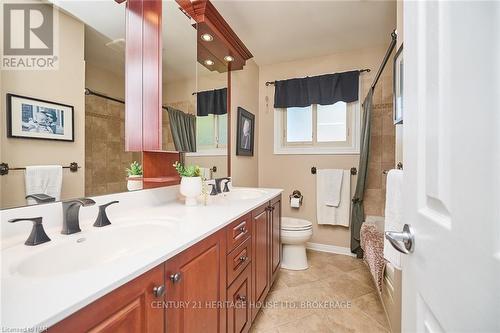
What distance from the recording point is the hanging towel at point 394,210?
3.62 ft

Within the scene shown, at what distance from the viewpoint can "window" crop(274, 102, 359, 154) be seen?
277 centimetres

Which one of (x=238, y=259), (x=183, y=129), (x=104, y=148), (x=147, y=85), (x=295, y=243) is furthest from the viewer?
(x=295, y=243)

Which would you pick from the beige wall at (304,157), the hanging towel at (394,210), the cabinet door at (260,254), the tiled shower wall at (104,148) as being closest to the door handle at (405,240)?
the hanging towel at (394,210)

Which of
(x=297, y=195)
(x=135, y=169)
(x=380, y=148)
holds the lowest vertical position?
(x=297, y=195)

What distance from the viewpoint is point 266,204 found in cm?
172

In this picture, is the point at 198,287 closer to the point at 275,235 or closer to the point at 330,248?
the point at 275,235

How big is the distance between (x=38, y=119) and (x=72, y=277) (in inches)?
26.5

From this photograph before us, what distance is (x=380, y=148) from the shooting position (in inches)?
102

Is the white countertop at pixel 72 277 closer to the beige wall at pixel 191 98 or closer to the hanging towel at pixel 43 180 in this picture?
the hanging towel at pixel 43 180

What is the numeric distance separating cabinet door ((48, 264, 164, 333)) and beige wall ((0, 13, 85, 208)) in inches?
23.4

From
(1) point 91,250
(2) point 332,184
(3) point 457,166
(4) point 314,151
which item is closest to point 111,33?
(1) point 91,250

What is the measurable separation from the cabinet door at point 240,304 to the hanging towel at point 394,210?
0.79 meters

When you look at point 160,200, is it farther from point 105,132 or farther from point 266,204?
point 266,204

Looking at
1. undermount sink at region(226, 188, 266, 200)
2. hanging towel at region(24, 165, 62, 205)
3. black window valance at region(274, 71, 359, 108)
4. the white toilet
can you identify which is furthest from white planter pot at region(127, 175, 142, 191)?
black window valance at region(274, 71, 359, 108)
